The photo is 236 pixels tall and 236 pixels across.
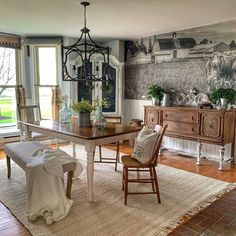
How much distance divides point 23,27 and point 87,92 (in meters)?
1.97

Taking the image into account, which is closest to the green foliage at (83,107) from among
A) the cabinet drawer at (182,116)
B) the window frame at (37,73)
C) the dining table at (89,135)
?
the dining table at (89,135)

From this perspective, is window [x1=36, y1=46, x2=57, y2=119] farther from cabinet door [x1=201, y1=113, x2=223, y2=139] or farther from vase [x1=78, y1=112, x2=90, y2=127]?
cabinet door [x1=201, y1=113, x2=223, y2=139]

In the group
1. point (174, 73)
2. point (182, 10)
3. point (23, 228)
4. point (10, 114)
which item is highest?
point (182, 10)

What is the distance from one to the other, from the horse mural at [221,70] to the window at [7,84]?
13.6 ft

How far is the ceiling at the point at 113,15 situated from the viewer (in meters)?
3.28

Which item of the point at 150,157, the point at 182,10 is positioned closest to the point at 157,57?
the point at 182,10

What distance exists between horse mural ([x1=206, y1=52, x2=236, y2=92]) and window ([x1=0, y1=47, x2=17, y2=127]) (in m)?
4.13

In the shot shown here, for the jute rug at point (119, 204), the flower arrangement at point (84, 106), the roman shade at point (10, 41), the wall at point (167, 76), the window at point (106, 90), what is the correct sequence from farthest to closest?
the window at point (106, 90) < the roman shade at point (10, 41) < the wall at point (167, 76) < the flower arrangement at point (84, 106) < the jute rug at point (119, 204)

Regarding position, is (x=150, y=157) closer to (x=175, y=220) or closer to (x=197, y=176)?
(x=175, y=220)

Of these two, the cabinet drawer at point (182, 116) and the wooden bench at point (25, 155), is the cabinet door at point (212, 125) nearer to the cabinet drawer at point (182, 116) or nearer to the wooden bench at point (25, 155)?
the cabinet drawer at point (182, 116)

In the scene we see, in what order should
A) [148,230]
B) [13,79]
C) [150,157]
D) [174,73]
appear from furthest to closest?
[13,79] < [174,73] < [150,157] < [148,230]

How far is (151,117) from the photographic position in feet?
16.0

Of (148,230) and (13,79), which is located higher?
(13,79)

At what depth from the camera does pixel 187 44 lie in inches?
185
